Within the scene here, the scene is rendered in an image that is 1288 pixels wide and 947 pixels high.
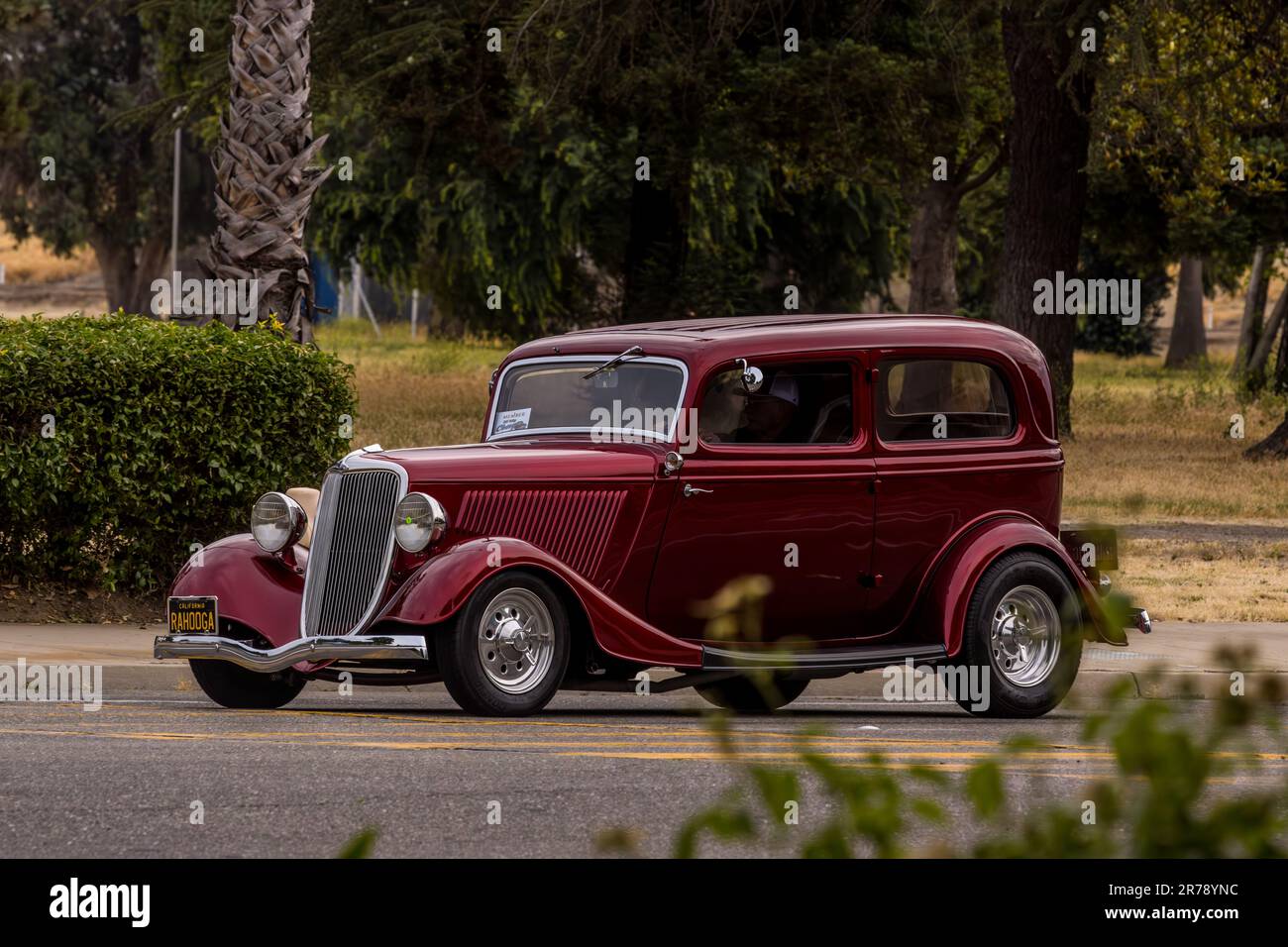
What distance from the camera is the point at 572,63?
25.1 m

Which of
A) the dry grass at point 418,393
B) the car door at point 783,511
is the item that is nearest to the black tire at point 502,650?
the car door at point 783,511

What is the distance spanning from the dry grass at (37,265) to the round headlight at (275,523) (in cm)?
9048

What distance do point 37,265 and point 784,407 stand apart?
3990 inches

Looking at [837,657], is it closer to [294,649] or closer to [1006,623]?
[1006,623]

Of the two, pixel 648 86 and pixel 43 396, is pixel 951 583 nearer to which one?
pixel 43 396

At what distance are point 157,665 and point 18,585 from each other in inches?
98.0

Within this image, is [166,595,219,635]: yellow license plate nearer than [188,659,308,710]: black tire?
Yes

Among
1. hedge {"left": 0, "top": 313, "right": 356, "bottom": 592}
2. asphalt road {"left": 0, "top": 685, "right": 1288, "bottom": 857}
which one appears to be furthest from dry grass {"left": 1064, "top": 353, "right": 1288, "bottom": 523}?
asphalt road {"left": 0, "top": 685, "right": 1288, "bottom": 857}

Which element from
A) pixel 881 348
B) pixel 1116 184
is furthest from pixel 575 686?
pixel 1116 184

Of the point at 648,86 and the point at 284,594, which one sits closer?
the point at 284,594

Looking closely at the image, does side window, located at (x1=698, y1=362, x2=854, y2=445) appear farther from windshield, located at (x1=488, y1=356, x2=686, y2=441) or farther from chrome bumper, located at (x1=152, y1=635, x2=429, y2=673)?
chrome bumper, located at (x1=152, y1=635, x2=429, y2=673)

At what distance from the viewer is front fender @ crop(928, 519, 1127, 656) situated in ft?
33.2

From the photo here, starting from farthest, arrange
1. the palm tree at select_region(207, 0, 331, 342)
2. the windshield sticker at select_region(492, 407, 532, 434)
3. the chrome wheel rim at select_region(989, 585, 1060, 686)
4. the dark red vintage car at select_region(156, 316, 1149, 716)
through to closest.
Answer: the palm tree at select_region(207, 0, 331, 342) → the windshield sticker at select_region(492, 407, 532, 434) → the chrome wheel rim at select_region(989, 585, 1060, 686) → the dark red vintage car at select_region(156, 316, 1149, 716)

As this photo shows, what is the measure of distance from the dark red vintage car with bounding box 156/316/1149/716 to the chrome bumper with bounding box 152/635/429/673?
13 mm
